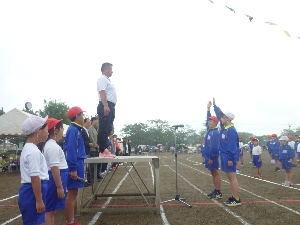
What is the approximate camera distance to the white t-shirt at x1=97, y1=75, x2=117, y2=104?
6223mm

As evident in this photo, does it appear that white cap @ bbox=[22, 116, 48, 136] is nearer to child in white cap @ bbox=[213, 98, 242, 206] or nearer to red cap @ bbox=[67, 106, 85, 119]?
red cap @ bbox=[67, 106, 85, 119]

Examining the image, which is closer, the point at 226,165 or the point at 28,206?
the point at 28,206

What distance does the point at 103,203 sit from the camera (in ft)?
25.1

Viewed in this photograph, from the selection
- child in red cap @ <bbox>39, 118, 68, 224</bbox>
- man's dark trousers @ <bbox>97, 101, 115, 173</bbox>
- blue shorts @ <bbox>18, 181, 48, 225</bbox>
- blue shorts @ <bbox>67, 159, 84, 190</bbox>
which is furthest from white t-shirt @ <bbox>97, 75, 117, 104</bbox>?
blue shorts @ <bbox>18, 181, 48, 225</bbox>

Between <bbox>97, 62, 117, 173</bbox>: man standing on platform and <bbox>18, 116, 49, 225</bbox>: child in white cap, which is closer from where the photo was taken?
<bbox>18, 116, 49, 225</bbox>: child in white cap

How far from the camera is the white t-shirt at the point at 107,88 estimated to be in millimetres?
6223

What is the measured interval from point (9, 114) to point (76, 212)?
13374 mm

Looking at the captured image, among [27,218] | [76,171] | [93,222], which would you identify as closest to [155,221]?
[93,222]

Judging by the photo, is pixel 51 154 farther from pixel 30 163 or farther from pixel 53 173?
pixel 30 163

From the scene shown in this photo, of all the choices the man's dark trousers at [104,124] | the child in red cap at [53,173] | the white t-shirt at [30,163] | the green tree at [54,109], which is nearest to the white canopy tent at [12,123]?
the man's dark trousers at [104,124]

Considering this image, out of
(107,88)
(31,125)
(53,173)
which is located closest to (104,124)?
(107,88)

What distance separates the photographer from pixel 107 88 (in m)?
6.39

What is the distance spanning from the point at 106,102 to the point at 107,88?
0.37m

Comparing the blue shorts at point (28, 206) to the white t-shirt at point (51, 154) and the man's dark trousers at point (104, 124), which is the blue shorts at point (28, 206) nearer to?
the white t-shirt at point (51, 154)
